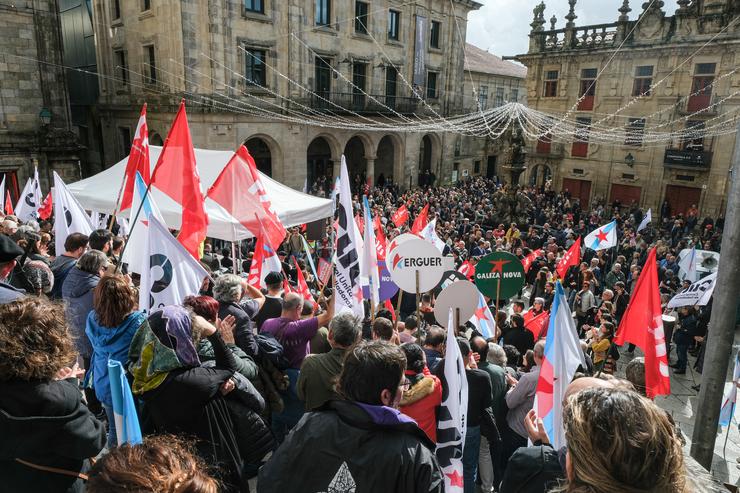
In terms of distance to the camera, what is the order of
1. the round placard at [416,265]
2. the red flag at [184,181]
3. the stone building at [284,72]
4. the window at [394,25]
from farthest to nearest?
the window at [394,25] < the stone building at [284,72] < the red flag at [184,181] < the round placard at [416,265]

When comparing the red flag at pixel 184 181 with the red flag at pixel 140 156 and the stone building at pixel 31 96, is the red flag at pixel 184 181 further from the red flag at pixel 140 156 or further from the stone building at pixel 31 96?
the stone building at pixel 31 96

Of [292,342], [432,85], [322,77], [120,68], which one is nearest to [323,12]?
[322,77]

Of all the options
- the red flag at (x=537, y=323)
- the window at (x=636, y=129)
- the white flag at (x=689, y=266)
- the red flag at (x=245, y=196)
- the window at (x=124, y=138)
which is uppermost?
the window at (x=636, y=129)

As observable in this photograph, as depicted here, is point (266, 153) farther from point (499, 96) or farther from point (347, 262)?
point (499, 96)

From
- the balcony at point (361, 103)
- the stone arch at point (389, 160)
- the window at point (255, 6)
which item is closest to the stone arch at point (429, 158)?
the stone arch at point (389, 160)

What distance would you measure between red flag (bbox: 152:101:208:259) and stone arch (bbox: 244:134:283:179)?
17.2m

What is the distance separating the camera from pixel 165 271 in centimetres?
457

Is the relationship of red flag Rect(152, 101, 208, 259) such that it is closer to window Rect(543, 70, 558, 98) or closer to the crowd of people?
the crowd of people

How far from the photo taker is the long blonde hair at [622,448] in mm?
1496

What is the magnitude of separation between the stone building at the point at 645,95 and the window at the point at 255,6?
16.1 m

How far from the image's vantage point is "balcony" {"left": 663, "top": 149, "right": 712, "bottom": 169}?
80.0 feet

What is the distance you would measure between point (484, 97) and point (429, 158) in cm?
852

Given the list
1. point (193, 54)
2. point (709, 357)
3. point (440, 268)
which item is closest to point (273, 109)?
point (193, 54)

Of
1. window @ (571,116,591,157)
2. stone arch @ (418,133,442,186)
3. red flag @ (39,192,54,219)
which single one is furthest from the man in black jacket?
stone arch @ (418,133,442,186)
